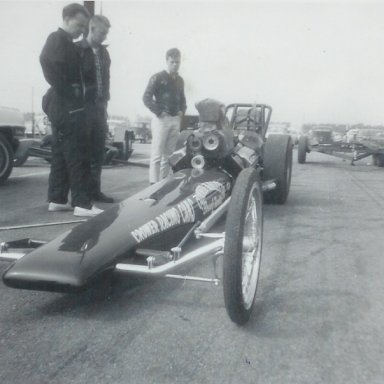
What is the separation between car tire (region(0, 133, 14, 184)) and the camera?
23.2 ft

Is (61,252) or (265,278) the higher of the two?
(61,252)

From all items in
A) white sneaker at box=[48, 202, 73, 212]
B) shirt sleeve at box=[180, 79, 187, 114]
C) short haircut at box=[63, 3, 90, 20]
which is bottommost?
white sneaker at box=[48, 202, 73, 212]

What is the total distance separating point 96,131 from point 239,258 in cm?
335

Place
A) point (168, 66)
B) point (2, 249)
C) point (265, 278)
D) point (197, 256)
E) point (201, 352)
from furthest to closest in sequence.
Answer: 1. point (168, 66)
2. point (265, 278)
3. point (2, 249)
4. point (197, 256)
5. point (201, 352)

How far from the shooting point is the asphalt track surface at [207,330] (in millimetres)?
1971

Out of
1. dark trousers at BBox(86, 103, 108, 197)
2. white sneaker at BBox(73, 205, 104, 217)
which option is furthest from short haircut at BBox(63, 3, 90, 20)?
white sneaker at BBox(73, 205, 104, 217)

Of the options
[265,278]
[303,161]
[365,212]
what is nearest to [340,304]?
[265,278]

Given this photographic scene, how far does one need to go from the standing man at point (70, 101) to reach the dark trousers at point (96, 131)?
0.48 feet

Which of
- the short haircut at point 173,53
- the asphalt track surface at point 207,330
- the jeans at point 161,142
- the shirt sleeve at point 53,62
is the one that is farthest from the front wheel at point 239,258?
the short haircut at point 173,53

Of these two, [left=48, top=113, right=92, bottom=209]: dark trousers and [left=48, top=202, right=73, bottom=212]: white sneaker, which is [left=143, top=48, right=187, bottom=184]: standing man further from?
[left=48, top=113, right=92, bottom=209]: dark trousers

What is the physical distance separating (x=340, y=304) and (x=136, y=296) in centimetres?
108

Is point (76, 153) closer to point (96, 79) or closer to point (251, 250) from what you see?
point (96, 79)

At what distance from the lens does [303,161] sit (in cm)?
1373

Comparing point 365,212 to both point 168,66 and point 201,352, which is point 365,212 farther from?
point 201,352
